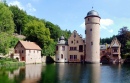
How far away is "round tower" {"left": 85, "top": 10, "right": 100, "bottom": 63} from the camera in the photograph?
55.2 metres

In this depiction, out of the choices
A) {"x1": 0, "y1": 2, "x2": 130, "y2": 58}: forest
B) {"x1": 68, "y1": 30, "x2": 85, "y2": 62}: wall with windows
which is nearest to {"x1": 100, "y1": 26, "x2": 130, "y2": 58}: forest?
{"x1": 0, "y1": 2, "x2": 130, "y2": 58}: forest

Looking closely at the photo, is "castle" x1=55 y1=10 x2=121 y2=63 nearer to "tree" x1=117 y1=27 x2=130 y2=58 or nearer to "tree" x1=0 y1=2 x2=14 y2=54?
"tree" x1=117 y1=27 x2=130 y2=58

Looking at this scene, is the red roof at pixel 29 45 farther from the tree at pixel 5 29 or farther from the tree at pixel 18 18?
the tree at pixel 18 18


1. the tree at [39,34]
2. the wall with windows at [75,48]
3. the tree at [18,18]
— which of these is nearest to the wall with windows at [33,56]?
the tree at [39,34]

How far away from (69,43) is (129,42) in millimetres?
16634

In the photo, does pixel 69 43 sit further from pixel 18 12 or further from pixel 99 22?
pixel 18 12

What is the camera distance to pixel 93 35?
55.1 meters

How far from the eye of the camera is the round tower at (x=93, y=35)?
5516cm

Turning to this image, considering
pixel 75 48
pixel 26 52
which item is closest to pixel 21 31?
pixel 75 48

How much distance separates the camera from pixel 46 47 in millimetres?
59031

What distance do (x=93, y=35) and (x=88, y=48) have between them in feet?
12.2

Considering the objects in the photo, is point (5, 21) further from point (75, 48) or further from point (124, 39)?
point (124, 39)

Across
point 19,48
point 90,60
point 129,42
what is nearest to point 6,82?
point 19,48

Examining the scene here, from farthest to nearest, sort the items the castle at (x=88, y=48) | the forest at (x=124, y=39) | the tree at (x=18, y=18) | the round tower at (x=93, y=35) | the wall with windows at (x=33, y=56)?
1. the tree at (x=18, y=18)
2. the forest at (x=124, y=39)
3. the castle at (x=88, y=48)
4. the round tower at (x=93, y=35)
5. the wall with windows at (x=33, y=56)
